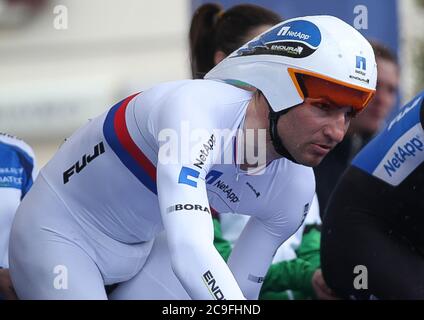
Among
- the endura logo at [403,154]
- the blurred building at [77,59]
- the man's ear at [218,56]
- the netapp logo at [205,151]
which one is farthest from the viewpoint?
the blurred building at [77,59]

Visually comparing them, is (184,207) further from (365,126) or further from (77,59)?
(77,59)

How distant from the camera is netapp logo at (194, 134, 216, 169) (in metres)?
3.07

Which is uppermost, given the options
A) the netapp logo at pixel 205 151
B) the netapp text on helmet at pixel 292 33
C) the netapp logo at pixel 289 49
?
the netapp text on helmet at pixel 292 33

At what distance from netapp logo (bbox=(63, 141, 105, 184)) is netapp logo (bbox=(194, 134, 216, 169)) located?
1.42 ft

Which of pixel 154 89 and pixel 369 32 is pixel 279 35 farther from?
pixel 369 32

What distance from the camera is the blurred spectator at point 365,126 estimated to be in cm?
506

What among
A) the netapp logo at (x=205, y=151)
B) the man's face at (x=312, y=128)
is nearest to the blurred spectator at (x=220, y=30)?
the man's face at (x=312, y=128)

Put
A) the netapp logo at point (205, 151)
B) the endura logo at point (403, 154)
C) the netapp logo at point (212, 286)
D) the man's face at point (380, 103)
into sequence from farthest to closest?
the man's face at point (380, 103), the endura logo at point (403, 154), the netapp logo at point (205, 151), the netapp logo at point (212, 286)

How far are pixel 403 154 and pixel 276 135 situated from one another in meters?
0.85

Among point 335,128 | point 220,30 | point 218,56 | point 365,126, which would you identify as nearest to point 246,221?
point 218,56

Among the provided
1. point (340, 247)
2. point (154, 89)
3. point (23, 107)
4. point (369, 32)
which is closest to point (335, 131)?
point (154, 89)

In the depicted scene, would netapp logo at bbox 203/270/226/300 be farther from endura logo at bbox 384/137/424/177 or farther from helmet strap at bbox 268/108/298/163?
endura logo at bbox 384/137/424/177

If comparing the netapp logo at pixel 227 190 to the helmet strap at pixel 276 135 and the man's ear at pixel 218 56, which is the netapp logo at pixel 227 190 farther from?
the man's ear at pixel 218 56

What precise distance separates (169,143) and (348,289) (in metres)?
1.48
